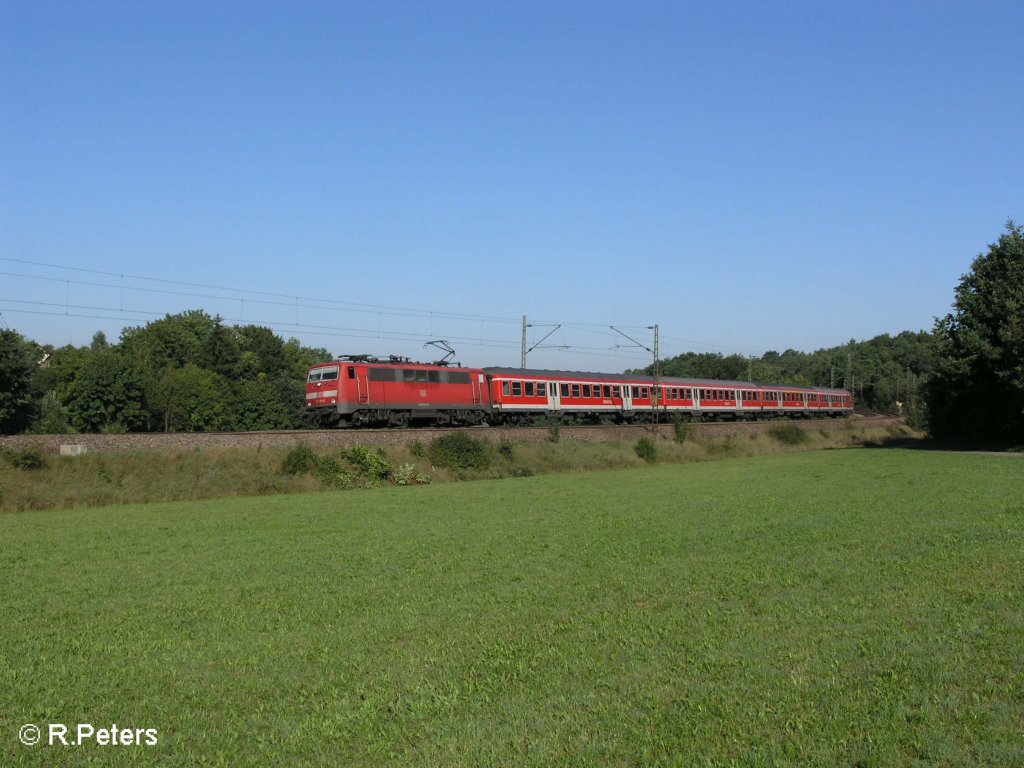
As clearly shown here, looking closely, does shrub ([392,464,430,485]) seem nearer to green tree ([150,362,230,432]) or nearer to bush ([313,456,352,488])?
bush ([313,456,352,488])

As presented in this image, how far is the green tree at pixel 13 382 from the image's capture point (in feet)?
189

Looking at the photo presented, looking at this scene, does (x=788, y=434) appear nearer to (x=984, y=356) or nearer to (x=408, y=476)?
(x=984, y=356)

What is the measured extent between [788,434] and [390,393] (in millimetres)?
34812

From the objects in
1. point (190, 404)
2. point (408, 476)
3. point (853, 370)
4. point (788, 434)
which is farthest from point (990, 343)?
point (853, 370)

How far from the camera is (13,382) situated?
5872 centimetres

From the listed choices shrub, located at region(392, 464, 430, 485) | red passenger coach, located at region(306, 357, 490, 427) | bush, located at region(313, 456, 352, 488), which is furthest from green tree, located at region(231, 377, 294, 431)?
bush, located at region(313, 456, 352, 488)

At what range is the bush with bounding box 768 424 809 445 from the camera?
63.1m

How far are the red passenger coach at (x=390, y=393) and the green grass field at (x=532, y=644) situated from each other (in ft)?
60.0

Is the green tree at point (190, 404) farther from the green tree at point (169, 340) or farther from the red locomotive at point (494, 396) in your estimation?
the red locomotive at point (494, 396)

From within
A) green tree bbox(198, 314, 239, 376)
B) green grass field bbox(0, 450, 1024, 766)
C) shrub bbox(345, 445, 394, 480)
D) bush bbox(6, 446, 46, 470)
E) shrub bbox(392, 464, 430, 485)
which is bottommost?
green grass field bbox(0, 450, 1024, 766)

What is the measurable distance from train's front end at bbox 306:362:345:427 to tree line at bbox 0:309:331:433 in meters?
20.5

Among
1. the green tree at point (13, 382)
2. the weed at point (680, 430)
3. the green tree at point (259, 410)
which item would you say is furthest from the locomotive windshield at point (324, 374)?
the green tree at point (259, 410)

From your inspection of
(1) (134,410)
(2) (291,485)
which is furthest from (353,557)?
(1) (134,410)

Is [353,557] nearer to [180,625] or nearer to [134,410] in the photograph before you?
[180,625]
